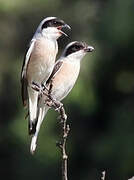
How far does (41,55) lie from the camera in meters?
8.69

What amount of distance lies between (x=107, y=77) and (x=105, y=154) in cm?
127

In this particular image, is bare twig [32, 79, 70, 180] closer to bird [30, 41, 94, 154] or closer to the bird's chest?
the bird's chest

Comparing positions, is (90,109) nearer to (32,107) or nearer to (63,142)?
(32,107)

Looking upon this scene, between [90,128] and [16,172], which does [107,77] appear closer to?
[90,128]

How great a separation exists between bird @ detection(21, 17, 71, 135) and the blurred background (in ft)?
20.9

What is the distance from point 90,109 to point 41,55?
7882 mm

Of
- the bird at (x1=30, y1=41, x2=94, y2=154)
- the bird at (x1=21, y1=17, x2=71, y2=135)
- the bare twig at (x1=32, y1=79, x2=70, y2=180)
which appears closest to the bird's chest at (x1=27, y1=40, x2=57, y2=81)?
the bird at (x1=21, y1=17, x2=71, y2=135)

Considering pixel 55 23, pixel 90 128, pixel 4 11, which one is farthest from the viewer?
pixel 4 11

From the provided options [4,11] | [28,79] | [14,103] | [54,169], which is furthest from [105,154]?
[28,79]

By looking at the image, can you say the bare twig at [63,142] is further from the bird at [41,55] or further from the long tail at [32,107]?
the long tail at [32,107]

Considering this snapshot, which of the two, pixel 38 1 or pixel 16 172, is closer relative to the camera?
pixel 16 172

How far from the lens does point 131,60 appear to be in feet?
53.2

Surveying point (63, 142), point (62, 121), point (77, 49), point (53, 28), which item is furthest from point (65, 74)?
point (63, 142)

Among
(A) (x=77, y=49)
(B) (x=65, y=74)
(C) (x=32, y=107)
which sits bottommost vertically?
(C) (x=32, y=107)
